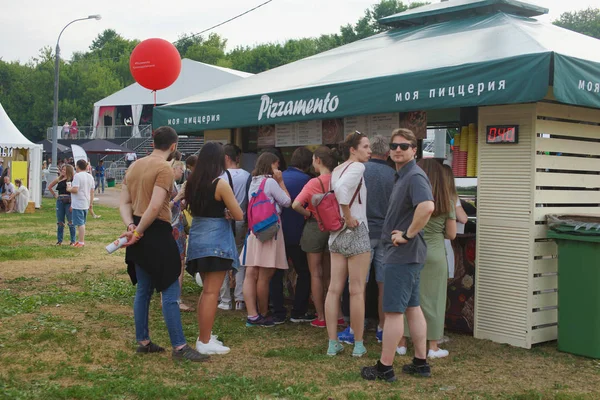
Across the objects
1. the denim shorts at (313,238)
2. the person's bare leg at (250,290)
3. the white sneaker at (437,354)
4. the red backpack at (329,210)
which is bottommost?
the white sneaker at (437,354)

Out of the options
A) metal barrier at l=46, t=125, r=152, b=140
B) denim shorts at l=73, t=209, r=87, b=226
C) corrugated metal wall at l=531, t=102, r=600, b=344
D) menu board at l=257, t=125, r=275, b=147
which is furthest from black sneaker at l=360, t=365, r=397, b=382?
metal barrier at l=46, t=125, r=152, b=140

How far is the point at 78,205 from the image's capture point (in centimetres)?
1262

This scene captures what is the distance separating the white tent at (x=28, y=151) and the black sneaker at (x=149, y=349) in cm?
1841

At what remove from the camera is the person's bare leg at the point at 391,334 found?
4.78m

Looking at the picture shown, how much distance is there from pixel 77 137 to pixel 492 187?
164ft

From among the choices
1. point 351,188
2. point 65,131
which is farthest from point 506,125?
point 65,131

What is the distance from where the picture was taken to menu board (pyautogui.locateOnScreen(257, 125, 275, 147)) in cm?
855

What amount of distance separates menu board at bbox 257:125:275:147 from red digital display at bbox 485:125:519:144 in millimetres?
3143

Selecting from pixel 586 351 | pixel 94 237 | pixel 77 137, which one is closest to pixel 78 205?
pixel 94 237

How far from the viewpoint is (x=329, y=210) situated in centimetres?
559

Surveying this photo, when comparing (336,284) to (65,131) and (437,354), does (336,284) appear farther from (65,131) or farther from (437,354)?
(65,131)

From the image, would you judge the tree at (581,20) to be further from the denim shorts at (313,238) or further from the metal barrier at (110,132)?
the denim shorts at (313,238)

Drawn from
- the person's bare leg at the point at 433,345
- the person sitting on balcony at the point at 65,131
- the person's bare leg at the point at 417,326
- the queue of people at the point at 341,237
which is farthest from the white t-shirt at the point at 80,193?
the person sitting on balcony at the point at 65,131

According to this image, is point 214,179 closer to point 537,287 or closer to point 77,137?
point 537,287
